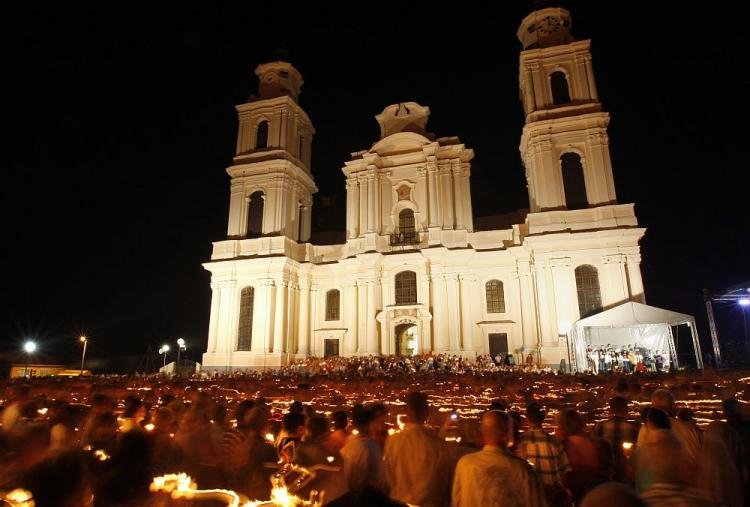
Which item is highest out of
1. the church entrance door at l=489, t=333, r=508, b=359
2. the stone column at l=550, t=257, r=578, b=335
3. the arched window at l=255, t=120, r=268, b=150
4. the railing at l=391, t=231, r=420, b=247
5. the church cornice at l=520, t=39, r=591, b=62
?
the church cornice at l=520, t=39, r=591, b=62

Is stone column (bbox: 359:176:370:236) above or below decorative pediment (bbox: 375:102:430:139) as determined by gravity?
below

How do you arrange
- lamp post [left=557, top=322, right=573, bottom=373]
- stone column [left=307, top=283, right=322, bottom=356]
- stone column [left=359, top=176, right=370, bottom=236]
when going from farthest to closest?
stone column [left=359, top=176, right=370, bottom=236] → stone column [left=307, top=283, right=322, bottom=356] → lamp post [left=557, top=322, right=573, bottom=373]

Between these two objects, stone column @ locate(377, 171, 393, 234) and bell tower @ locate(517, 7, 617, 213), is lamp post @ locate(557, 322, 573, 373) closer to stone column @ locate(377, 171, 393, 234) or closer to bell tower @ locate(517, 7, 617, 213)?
bell tower @ locate(517, 7, 617, 213)

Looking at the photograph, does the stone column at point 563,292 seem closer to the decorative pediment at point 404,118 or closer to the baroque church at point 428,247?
the baroque church at point 428,247

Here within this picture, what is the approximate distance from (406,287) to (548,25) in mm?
20096

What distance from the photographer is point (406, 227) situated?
32.7 m

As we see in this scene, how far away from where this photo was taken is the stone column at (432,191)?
31341 mm

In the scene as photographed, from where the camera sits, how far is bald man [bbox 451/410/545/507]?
9.21 ft

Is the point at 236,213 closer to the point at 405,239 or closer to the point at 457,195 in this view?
the point at 405,239

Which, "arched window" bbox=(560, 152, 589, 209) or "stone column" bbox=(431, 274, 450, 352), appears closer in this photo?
"arched window" bbox=(560, 152, 589, 209)

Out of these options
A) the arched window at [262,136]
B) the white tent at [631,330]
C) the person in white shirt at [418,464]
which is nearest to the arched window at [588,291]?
the white tent at [631,330]

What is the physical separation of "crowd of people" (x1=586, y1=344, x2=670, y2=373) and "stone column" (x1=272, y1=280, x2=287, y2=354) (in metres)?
18.2

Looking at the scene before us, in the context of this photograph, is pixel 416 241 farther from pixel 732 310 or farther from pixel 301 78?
pixel 732 310

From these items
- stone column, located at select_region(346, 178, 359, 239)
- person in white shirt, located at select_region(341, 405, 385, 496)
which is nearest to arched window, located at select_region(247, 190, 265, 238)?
stone column, located at select_region(346, 178, 359, 239)
